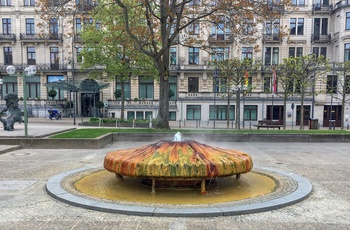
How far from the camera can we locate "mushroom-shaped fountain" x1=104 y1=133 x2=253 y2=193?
551cm

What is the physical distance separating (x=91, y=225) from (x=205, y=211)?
1.79 meters

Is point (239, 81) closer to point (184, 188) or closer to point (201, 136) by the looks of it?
point (201, 136)

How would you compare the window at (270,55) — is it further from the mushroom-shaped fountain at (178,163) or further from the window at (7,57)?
the mushroom-shaped fountain at (178,163)

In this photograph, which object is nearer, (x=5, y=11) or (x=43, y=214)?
(x=43, y=214)

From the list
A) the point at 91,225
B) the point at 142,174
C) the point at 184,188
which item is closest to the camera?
the point at 91,225

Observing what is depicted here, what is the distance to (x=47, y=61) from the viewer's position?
4662 cm

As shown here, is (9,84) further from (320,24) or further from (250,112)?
(320,24)

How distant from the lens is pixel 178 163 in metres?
5.57

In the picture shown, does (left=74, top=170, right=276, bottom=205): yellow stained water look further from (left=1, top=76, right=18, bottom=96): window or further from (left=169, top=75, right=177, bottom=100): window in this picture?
(left=1, top=76, right=18, bottom=96): window

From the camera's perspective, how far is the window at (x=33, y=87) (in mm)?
46794

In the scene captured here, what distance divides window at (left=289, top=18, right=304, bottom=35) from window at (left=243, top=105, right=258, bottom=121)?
13676mm

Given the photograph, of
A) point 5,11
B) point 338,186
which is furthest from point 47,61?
point 338,186

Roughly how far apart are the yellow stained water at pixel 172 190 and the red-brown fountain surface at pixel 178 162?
44cm

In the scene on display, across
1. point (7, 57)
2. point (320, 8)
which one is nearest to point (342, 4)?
point (320, 8)
